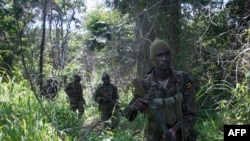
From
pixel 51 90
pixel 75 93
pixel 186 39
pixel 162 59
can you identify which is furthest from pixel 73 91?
pixel 162 59

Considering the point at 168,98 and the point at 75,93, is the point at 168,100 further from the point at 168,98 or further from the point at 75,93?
the point at 75,93

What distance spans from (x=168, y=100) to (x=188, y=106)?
0.71 feet

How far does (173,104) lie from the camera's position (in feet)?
12.1

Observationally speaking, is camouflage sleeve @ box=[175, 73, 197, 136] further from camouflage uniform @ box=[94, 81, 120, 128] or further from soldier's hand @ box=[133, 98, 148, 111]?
camouflage uniform @ box=[94, 81, 120, 128]

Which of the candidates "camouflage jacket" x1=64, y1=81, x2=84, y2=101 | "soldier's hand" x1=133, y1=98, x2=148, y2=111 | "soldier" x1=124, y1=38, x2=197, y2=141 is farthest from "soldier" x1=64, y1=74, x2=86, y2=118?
"soldier's hand" x1=133, y1=98, x2=148, y2=111

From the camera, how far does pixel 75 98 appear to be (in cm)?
1093

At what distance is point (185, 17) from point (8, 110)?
599cm

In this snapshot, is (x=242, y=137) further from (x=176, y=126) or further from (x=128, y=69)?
(x=128, y=69)

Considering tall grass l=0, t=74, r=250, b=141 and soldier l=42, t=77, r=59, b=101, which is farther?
soldier l=42, t=77, r=59, b=101

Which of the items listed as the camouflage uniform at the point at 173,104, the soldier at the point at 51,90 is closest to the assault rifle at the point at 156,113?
the camouflage uniform at the point at 173,104

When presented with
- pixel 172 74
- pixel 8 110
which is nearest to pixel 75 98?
pixel 8 110

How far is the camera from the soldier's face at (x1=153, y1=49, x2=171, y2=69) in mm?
3766

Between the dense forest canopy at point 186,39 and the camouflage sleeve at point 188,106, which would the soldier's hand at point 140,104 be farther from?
the dense forest canopy at point 186,39

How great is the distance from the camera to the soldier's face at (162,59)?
3766 mm
